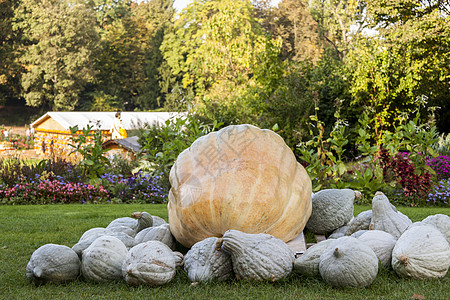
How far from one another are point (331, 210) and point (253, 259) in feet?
5.05

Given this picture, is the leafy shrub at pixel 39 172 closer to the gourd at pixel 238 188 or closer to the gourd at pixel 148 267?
the gourd at pixel 238 188

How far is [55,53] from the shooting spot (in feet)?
132

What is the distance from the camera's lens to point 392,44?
16656 mm

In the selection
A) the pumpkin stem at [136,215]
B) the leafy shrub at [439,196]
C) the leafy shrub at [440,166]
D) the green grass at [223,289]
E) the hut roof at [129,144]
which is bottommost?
the leafy shrub at [439,196]

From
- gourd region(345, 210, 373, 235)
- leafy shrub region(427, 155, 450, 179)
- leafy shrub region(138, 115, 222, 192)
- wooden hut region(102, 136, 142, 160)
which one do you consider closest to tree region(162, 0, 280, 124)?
wooden hut region(102, 136, 142, 160)

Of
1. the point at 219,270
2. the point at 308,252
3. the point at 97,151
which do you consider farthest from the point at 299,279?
the point at 97,151

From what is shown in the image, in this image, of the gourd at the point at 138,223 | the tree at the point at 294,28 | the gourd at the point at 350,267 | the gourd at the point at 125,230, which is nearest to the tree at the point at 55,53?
the tree at the point at 294,28

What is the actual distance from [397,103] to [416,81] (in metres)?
1.01

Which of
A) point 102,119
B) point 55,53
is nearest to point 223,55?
point 102,119

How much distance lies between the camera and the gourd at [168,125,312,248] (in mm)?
3715

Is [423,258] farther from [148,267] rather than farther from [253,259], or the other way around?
[148,267]

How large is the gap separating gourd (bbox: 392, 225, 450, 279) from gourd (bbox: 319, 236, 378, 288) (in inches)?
11.0

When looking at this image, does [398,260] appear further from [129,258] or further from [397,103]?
[397,103]

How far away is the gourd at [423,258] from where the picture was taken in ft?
10.5
